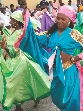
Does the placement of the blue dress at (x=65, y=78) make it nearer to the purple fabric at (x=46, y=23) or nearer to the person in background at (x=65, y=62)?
the person in background at (x=65, y=62)

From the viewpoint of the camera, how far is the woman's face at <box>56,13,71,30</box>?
3.54 metres

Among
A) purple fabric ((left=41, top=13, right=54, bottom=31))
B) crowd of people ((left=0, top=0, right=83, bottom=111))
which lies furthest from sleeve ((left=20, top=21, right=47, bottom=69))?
purple fabric ((left=41, top=13, right=54, bottom=31))

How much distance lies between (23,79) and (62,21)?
44.9 inches

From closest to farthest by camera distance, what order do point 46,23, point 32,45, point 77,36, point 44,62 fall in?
point 77,36, point 32,45, point 44,62, point 46,23

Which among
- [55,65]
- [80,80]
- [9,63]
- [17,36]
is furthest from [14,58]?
[80,80]

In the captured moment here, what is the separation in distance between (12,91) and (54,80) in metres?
0.79

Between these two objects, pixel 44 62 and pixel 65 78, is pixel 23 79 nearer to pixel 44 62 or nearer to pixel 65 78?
pixel 44 62

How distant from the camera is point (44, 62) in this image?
470cm

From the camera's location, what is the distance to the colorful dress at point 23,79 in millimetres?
4152

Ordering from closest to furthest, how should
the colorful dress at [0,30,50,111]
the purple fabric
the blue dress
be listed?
1. the blue dress
2. the colorful dress at [0,30,50,111]
3. the purple fabric

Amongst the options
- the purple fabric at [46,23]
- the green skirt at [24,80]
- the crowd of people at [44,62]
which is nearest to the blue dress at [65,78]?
the crowd of people at [44,62]

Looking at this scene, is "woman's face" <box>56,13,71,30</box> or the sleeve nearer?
"woman's face" <box>56,13,71,30</box>

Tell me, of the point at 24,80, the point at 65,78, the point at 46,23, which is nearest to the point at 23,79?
the point at 24,80

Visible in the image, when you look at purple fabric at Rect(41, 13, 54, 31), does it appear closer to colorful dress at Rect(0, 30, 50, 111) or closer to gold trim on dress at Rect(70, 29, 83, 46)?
colorful dress at Rect(0, 30, 50, 111)
